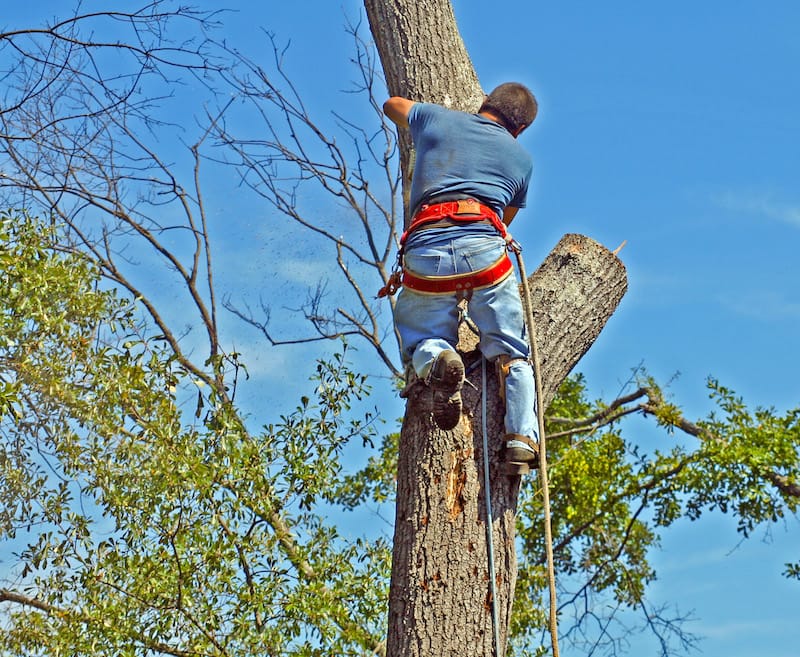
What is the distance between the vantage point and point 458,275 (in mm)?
4219

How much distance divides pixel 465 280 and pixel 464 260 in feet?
0.28

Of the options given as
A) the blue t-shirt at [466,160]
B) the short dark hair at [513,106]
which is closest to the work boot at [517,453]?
the blue t-shirt at [466,160]

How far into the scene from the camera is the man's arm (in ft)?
15.8

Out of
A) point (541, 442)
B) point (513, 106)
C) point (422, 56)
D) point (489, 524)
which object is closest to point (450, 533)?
point (489, 524)

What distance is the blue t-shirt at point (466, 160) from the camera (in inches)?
176

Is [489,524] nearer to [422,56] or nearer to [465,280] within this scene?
[465,280]

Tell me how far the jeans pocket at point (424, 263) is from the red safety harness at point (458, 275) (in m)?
0.02

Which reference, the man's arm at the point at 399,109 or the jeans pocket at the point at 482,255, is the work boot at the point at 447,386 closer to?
the jeans pocket at the point at 482,255

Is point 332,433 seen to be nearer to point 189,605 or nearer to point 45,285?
point 189,605

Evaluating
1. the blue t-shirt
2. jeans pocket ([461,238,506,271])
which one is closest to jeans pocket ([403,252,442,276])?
jeans pocket ([461,238,506,271])

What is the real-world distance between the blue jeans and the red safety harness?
2 centimetres

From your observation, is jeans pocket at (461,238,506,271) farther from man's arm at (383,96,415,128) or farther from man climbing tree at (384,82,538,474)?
man's arm at (383,96,415,128)

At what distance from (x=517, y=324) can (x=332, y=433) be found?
2.18 m

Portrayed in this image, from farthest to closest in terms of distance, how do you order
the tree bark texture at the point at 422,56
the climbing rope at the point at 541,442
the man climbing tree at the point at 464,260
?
the tree bark texture at the point at 422,56
the man climbing tree at the point at 464,260
the climbing rope at the point at 541,442
